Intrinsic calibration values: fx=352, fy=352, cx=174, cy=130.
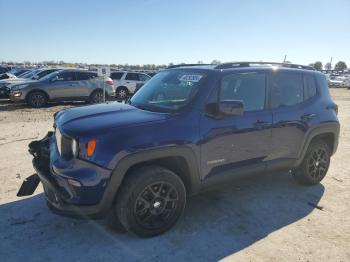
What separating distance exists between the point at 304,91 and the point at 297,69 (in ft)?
1.09

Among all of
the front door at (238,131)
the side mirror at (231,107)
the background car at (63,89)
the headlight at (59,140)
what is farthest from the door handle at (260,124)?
the background car at (63,89)

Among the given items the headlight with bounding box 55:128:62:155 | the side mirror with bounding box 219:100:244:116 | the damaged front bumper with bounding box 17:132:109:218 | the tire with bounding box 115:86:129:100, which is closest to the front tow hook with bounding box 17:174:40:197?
the damaged front bumper with bounding box 17:132:109:218

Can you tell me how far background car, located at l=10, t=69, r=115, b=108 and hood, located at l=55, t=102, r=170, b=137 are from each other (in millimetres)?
10121

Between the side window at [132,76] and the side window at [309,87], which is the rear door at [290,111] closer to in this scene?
the side window at [309,87]

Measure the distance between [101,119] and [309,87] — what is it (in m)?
3.13

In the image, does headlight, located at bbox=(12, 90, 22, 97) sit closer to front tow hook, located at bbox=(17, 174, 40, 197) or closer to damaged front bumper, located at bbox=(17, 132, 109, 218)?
front tow hook, located at bbox=(17, 174, 40, 197)

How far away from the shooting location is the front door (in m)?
3.93

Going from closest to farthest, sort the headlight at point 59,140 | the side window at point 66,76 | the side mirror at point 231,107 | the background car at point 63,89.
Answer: the headlight at point 59,140 → the side mirror at point 231,107 → the background car at point 63,89 → the side window at point 66,76

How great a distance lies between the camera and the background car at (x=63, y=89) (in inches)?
553

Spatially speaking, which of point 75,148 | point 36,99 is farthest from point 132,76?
point 75,148

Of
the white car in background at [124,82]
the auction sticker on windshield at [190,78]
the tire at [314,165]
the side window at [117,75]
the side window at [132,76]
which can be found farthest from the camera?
the side window at [132,76]

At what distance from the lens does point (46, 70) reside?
59.3ft

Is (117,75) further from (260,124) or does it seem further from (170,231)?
(170,231)

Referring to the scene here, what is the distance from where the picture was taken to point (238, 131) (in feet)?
13.6
